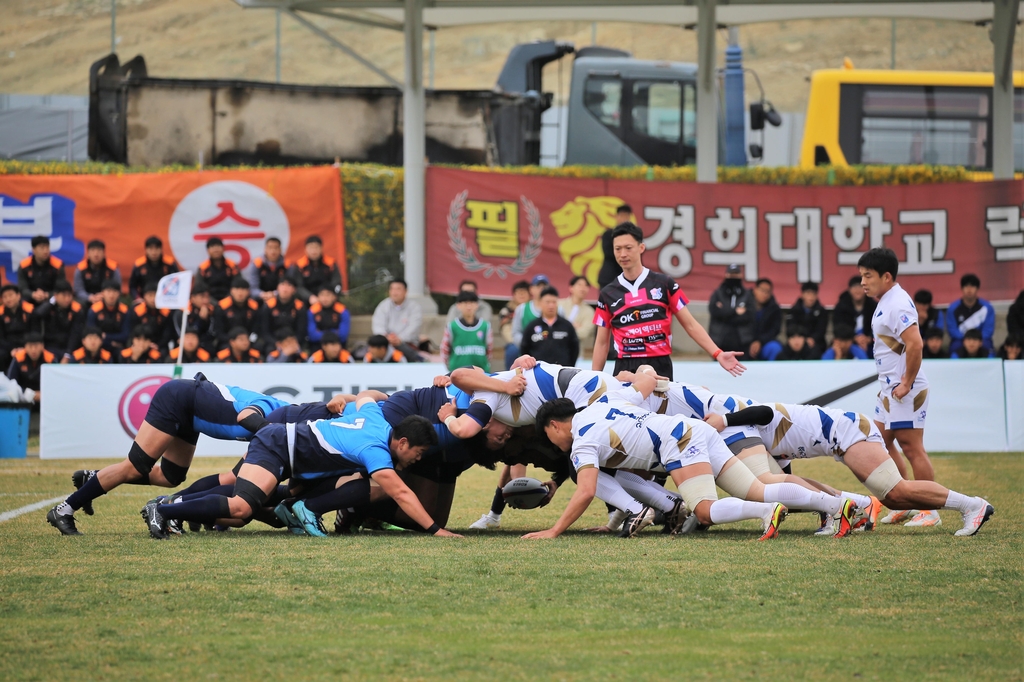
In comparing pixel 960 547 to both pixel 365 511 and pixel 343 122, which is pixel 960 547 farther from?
pixel 343 122

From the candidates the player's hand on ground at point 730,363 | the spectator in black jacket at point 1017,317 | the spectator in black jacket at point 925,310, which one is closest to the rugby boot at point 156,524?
the player's hand on ground at point 730,363

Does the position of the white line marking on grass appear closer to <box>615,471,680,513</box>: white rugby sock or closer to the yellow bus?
<box>615,471,680,513</box>: white rugby sock

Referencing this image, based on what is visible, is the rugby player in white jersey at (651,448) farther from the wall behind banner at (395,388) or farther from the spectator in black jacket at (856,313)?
the spectator in black jacket at (856,313)

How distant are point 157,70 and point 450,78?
19523mm

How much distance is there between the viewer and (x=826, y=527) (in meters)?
7.73

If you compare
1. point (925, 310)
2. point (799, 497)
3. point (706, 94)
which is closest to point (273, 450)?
point (799, 497)

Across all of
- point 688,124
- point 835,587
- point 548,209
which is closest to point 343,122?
point 548,209

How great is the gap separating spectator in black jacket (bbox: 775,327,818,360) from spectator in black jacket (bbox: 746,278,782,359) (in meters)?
0.19

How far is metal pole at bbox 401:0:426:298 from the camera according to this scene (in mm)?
17453

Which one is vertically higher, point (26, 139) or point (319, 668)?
point (26, 139)

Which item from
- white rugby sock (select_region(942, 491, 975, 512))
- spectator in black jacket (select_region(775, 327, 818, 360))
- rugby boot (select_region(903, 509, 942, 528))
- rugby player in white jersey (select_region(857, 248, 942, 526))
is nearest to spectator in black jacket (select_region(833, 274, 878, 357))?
spectator in black jacket (select_region(775, 327, 818, 360))

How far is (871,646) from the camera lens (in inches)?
182

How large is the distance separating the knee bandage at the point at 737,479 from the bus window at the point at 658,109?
17.5 metres

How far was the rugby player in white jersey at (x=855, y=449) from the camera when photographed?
7.62 m
